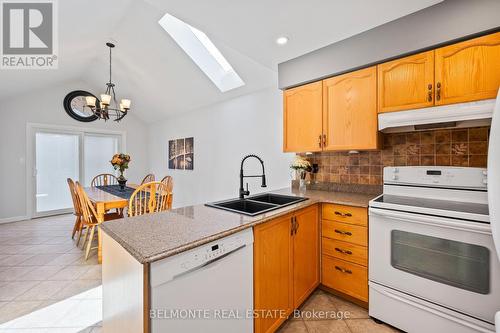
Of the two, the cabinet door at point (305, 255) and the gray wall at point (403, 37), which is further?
the cabinet door at point (305, 255)

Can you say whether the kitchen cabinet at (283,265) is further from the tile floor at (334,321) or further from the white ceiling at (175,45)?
the white ceiling at (175,45)

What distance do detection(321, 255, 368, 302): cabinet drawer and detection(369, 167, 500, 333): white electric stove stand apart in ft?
0.27

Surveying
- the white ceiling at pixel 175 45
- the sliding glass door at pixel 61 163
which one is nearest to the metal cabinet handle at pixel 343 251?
the white ceiling at pixel 175 45

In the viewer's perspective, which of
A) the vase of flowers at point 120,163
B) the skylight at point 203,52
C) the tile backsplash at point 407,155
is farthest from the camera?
the vase of flowers at point 120,163

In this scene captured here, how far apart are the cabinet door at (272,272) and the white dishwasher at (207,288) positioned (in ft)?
0.23

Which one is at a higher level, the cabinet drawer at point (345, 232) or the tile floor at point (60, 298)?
the cabinet drawer at point (345, 232)

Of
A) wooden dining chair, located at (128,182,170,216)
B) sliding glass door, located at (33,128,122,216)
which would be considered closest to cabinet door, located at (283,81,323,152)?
wooden dining chair, located at (128,182,170,216)

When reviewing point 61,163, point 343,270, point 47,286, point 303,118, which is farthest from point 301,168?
point 61,163

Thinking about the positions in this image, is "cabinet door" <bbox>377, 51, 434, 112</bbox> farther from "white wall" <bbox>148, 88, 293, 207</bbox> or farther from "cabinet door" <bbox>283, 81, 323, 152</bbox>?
"white wall" <bbox>148, 88, 293, 207</bbox>

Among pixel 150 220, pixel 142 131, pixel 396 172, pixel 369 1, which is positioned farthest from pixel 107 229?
pixel 142 131

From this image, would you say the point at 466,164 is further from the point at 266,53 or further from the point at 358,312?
the point at 266,53

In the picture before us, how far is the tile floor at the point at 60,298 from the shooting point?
1.61m

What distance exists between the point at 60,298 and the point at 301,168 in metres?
2.66

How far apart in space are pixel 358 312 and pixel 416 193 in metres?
1.10
